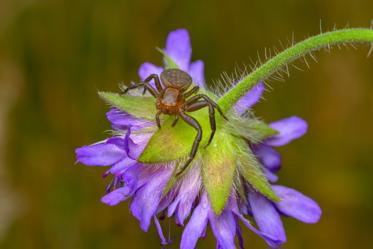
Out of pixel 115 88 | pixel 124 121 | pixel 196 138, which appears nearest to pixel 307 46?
pixel 196 138

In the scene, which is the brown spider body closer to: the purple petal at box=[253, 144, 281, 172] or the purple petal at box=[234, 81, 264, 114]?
the purple petal at box=[234, 81, 264, 114]

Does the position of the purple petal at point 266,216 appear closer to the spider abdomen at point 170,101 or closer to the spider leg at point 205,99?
the spider leg at point 205,99

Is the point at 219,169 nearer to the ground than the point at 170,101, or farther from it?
nearer to the ground

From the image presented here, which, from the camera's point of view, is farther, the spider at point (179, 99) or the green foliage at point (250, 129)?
the green foliage at point (250, 129)

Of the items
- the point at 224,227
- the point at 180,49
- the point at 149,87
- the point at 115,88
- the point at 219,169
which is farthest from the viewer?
the point at 115,88

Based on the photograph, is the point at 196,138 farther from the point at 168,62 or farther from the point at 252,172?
the point at 168,62

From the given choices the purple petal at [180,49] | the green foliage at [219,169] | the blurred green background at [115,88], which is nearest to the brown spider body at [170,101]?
the green foliage at [219,169]
